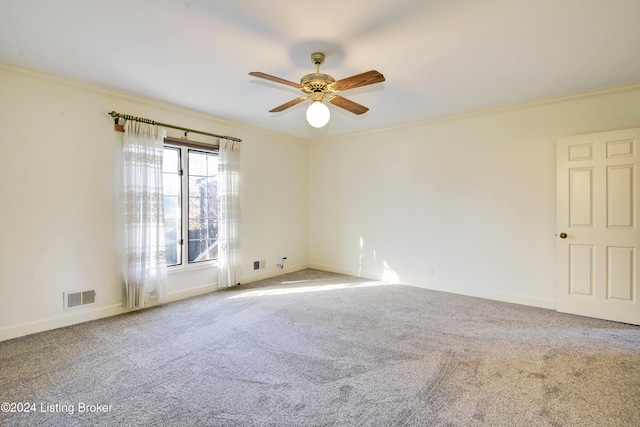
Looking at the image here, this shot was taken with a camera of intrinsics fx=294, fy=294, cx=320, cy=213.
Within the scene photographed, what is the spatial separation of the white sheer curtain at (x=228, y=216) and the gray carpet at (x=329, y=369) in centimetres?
94

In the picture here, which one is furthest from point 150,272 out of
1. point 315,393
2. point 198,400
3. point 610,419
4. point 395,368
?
point 610,419

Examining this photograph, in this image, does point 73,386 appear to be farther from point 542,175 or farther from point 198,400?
point 542,175

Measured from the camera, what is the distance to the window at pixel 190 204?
4.13m

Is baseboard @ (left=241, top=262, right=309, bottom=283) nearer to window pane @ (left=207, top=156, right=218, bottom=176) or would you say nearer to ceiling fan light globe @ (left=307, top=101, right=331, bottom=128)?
window pane @ (left=207, top=156, right=218, bottom=176)

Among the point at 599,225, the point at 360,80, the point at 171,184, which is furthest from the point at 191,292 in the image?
the point at 599,225

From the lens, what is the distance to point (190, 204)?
4344 mm

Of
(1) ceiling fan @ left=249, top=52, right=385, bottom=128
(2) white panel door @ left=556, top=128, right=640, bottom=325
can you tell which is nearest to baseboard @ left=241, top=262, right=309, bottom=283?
(1) ceiling fan @ left=249, top=52, right=385, bottom=128

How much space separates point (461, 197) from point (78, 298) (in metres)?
5.09

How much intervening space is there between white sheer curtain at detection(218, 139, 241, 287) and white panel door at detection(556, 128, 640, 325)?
14.5ft

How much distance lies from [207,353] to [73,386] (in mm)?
934

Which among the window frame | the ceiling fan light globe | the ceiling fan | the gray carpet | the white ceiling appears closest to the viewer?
the gray carpet

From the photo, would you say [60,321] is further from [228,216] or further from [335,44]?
[335,44]

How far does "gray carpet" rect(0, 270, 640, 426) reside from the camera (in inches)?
73.9

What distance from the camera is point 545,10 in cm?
206
